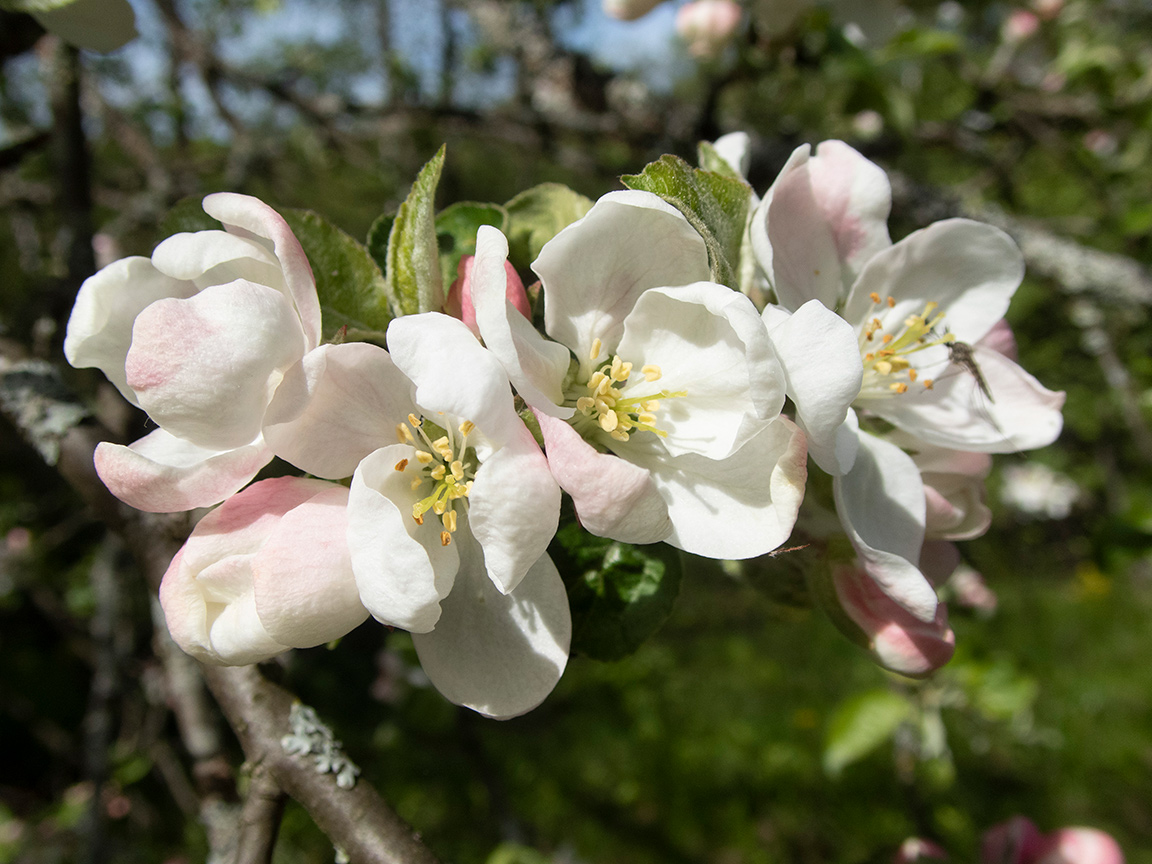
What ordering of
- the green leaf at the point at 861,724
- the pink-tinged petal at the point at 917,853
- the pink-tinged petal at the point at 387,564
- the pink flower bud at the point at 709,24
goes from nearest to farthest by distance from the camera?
the pink-tinged petal at the point at 387,564 → the pink-tinged petal at the point at 917,853 → the green leaf at the point at 861,724 → the pink flower bud at the point at 709,24

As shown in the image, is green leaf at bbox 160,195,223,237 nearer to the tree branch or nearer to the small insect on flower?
the tree branch

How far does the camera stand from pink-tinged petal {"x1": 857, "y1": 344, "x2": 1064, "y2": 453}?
77 centimetres

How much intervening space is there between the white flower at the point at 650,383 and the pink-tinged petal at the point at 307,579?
0.17m

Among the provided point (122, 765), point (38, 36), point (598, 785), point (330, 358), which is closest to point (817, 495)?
point (330, 358)

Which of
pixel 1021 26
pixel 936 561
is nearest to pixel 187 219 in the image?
pixel 936 561

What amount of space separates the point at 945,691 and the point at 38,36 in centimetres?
239

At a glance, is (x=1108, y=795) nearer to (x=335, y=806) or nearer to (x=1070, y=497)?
(x=1070, y=497)

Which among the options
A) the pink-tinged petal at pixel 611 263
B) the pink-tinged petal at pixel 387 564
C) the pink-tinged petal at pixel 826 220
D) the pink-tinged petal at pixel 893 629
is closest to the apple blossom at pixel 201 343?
the pink-tinged petal at pixel 387 564

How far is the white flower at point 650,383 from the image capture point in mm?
539

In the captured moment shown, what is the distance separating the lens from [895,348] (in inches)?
33.8

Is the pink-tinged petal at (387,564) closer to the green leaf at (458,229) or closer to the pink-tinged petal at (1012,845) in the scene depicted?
the green leaf at (458,229)

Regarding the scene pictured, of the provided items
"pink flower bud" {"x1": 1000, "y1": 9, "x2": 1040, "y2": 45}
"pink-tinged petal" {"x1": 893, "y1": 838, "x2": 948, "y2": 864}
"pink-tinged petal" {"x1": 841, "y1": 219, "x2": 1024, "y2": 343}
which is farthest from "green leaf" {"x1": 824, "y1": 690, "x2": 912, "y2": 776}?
"pink flower bud" {"x1": 1000, "y1": 9, "x2": 1040, "y2": 45}

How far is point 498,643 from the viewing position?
2.07 feet

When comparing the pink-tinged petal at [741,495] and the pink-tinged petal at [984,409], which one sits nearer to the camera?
the pink-tinged petal at [741,495]
